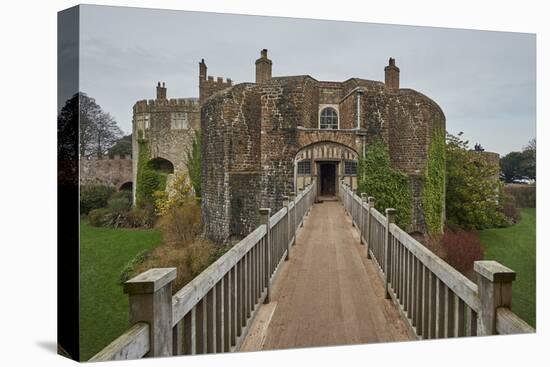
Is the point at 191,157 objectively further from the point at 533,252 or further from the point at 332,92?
the point at 533,252

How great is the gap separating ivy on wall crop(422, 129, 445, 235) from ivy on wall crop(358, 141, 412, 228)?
1.54 ft

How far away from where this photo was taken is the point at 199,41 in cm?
411

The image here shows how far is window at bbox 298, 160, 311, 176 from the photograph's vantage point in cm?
1054

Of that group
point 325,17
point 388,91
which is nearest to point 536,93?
point 325,17

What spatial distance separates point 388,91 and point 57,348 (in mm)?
9184

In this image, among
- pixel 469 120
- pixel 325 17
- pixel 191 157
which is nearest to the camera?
pixel 325 17

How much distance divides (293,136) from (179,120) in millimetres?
7403

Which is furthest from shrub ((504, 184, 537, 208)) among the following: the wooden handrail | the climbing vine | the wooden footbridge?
the climbing vine

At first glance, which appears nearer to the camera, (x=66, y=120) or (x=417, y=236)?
(x=66, y=120)

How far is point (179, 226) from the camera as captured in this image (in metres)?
8.64

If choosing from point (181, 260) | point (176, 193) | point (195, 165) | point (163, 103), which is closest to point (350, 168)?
point (181, 260)

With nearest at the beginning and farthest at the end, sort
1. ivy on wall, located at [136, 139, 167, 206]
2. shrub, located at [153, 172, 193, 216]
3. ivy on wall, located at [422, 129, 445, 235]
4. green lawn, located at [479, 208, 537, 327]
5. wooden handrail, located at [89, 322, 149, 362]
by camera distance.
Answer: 1. wooden handrail, located at [89, 322, 149, 362]
2. green lawn, located at [479, 208, 537, 327]
3. ivy on wall, located at [422, 129, 445, 235]
4. shrub, located at [153, 172, 193, 216]
5. ivy on wall, located at [136, 139, 167, 206]

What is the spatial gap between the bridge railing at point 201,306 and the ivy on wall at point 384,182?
19.7 ft

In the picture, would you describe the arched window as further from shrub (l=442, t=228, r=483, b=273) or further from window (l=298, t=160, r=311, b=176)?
shrub (l=442, t=228, r=483, b=273)
